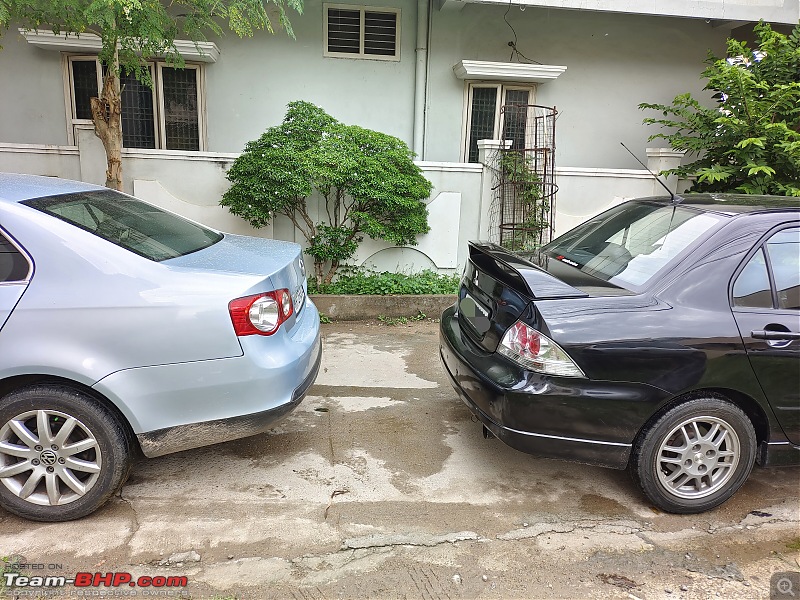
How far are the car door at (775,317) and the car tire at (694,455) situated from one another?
0.73ft

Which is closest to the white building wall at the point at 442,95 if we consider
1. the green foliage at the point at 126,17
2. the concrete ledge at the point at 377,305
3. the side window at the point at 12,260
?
the concrete ledge at the point at 377,305

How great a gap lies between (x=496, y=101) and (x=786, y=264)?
659cm

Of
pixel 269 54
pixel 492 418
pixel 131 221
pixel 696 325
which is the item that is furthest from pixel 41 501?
pixel 269 54

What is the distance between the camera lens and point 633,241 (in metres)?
3.34

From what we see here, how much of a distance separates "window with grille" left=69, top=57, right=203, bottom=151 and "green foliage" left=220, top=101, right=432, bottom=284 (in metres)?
2.45

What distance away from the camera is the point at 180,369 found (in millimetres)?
2652

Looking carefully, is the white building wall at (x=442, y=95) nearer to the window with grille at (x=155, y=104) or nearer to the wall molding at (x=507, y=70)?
the window with grille at (x=155, y=104)

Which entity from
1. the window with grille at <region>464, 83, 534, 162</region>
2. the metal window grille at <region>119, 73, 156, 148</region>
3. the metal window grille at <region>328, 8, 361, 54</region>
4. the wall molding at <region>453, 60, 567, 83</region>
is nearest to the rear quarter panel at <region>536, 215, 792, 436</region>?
the wall molding at <region>453, 60, 567, 83</region>

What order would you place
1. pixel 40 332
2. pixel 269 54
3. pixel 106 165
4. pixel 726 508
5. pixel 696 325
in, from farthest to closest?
pixel 269 54
pixel 106 165
pixel 726 508
pixel 696 325
pixel 40 332

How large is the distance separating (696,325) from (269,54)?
751 centimetres

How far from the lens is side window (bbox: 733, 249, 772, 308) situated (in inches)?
112

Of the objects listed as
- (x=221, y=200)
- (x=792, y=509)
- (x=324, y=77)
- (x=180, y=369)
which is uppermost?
(x=324, y=77)

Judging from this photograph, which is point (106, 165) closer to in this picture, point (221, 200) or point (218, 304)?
point (221, 200)

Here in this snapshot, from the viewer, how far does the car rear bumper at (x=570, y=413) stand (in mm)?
2713
